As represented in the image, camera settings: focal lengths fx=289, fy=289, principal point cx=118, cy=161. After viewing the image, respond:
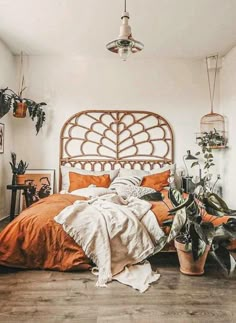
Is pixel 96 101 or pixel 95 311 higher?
pixel 96 101

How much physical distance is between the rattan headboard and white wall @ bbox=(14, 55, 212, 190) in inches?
5.0

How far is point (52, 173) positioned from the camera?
4.94m

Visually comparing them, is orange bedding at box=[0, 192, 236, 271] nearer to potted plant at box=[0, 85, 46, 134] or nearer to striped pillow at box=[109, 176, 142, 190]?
striped pillow at box=[109, 176, 142, 190]

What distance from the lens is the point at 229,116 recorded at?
186 inches

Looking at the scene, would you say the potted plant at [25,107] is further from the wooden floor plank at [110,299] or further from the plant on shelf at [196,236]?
the plant on shelf at [196,236]

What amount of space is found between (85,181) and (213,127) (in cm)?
241

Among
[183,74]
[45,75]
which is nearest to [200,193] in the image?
[183,74]

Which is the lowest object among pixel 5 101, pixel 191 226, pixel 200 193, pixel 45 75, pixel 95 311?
pixel 95 311

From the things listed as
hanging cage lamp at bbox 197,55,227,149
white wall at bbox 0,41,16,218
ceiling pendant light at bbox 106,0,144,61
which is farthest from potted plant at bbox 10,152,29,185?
hanging cage lamp at bbox 197,55,227,149

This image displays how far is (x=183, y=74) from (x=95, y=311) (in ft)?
13.9

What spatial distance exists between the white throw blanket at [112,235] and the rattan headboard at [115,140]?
2.14 metres

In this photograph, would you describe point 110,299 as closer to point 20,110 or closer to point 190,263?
point 190,263

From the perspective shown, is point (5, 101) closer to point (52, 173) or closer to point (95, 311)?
point (52, 173)

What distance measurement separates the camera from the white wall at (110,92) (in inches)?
196
